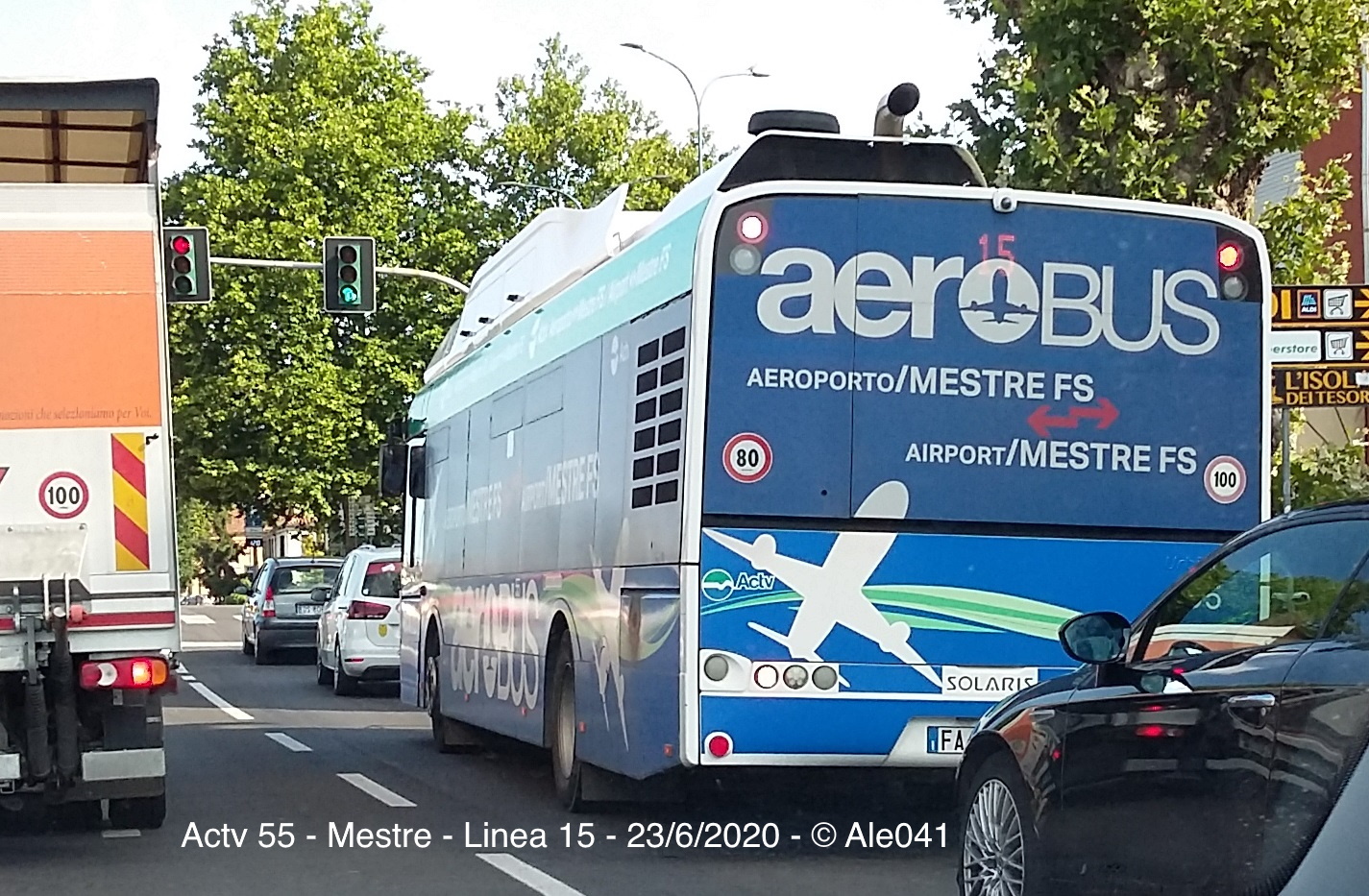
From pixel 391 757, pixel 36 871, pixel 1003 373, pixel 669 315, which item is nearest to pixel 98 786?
pixel 36 871

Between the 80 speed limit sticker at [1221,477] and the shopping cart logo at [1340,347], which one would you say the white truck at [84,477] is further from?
the shopping cart logo at [1340,347]

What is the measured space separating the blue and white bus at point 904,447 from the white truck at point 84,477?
7.61 feet

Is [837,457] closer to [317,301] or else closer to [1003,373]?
[1003,373]

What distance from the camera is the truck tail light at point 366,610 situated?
2583cm

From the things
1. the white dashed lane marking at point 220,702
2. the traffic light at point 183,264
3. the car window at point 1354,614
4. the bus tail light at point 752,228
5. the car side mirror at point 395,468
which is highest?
the traffic light at point 183,264

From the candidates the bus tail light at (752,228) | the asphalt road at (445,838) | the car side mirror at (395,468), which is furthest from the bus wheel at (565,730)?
the car side mirror at (395,468)

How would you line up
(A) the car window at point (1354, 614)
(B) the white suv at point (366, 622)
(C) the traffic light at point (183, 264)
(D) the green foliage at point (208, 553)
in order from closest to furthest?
1. (A) the car window at point (1354, 614)
2. (C) the traffic light at point (183, 264)
3. (B) the white suv at point (366, 622)
4. (D) the green foliage at point (208, 553)

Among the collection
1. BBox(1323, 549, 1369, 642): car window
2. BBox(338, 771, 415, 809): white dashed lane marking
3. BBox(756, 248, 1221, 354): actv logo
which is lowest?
BBox(338, 771, 415, 809): white dashed lane marking

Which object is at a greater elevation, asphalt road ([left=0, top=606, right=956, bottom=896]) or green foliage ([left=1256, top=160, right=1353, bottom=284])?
green foliage ([left=1256, top=160, right=1353, bottom=284])

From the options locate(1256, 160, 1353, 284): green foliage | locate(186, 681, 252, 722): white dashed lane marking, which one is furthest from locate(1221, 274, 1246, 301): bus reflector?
locate(186, 681, 252, 722): white dashed lane marking

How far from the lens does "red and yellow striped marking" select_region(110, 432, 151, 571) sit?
1039 cm

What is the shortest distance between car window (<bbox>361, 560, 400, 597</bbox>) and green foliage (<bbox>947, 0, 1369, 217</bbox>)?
1083 cm

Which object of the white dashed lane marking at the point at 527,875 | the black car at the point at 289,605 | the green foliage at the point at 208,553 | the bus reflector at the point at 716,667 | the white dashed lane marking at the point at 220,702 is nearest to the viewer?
the white dashed lane marking at the point at 527,875

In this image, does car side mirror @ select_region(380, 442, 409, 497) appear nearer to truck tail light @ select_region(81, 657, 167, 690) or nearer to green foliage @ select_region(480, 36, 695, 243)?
truck tail light @ select_region(81, 657, 167, 690)
